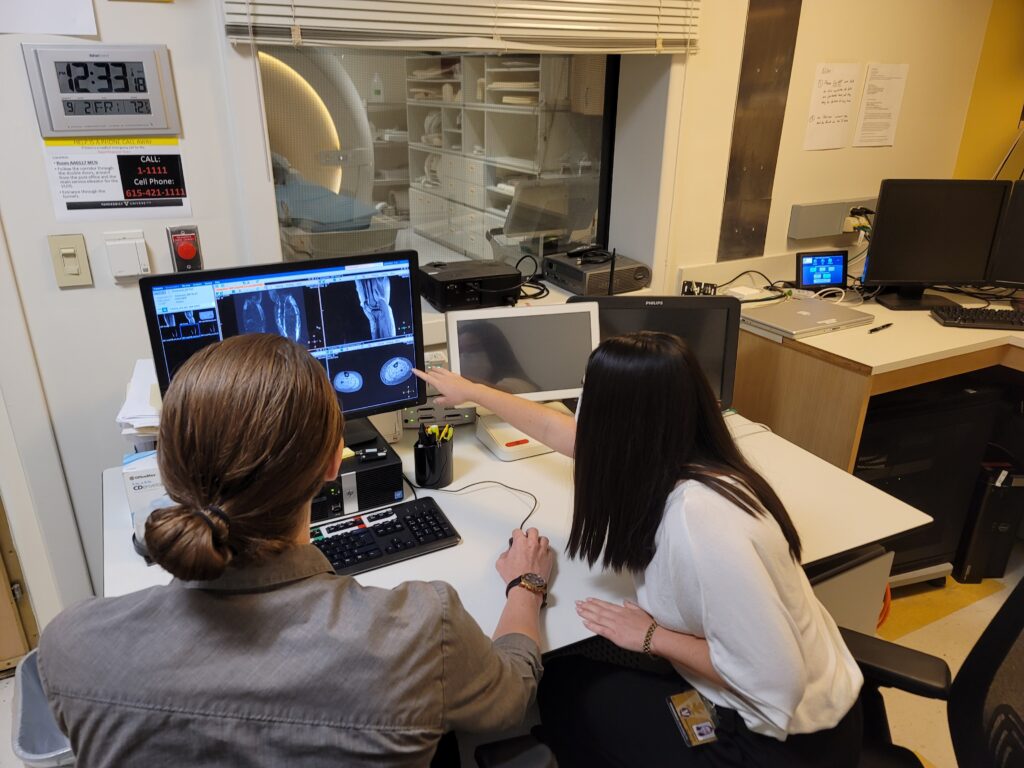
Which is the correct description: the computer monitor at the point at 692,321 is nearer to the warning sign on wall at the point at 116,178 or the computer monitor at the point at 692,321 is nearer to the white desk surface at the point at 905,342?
the white desk surface at the point at 905,342

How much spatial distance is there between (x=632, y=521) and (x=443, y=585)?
14.7 inches

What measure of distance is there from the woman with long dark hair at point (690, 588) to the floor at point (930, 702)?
17.9 inches

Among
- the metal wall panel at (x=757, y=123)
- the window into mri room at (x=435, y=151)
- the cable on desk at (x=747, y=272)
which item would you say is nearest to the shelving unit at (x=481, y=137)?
the window into mri room at (x=435, y=151)

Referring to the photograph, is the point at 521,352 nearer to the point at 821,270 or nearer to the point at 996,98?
the point at 821,270

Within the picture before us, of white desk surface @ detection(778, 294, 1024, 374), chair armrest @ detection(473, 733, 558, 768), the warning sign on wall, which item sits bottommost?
chair armrest @ detection(473, 733, 558, 768)

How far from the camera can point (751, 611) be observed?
3.03 ft

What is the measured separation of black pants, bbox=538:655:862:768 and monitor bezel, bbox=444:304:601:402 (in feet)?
1.97

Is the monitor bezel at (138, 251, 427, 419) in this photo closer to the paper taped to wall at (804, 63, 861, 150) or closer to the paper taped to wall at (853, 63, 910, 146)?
the paper taped to wall at (804, 63, 861, 150)

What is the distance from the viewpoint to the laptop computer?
2168mm

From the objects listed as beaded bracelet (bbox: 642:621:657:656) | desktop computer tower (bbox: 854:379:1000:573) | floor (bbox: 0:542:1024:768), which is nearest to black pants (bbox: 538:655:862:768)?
beaded bracelet (bbox: 642:621:657:656)

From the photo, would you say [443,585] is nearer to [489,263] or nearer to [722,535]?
[722,535]

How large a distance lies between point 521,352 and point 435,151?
99 centimetres

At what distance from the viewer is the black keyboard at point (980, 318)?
223 centimetres

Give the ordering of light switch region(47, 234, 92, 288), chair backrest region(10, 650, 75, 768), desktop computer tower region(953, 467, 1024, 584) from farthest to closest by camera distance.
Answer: desktop computer tower region(953, 467, 1024, 584) → light switch region(47, 234, 92, 288) → chair backrest region(10, 650, 75, 768)
